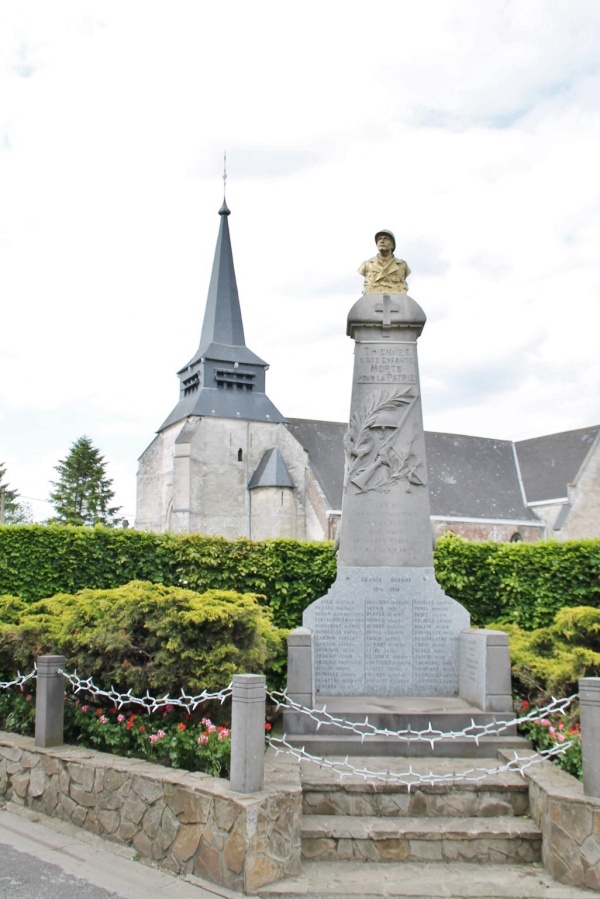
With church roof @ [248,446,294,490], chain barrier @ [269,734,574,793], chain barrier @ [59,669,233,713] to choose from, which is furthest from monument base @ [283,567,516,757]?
church roof @ [248,446,294,490]

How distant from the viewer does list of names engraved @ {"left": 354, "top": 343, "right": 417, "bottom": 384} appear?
27.6 ft

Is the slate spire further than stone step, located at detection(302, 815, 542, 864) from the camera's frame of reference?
Yes

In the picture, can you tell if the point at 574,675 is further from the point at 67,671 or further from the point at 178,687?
the point at 67,671

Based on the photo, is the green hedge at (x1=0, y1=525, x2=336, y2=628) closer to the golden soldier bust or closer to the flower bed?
the golden soldier bust

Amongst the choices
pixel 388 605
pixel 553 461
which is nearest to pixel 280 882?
pixel 388 605

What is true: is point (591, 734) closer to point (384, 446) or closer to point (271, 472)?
point (384, 446)

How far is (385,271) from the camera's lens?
28.5 feet

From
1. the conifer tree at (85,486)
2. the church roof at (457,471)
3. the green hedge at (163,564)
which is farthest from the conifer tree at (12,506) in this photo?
the green hedge at (163,564)

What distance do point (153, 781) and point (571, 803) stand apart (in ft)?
8.82

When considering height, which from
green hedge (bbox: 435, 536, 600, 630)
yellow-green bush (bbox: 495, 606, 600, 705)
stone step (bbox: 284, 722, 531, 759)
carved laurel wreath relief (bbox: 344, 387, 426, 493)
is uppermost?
carved laurel wreath relief (bbox: 344, 387, 426, 493)

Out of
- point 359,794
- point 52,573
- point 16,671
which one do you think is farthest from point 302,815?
point 52,573

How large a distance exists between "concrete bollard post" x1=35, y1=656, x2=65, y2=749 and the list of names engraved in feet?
Answer: 14.3

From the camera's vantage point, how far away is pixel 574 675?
20.9 ft

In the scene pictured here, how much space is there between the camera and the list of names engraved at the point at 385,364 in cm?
842
